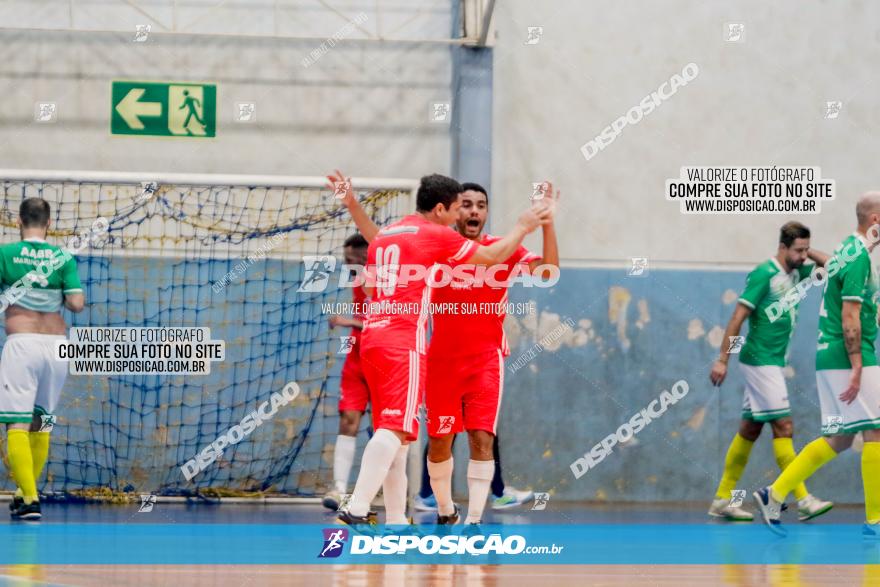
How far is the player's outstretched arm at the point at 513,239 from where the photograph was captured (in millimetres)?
6148

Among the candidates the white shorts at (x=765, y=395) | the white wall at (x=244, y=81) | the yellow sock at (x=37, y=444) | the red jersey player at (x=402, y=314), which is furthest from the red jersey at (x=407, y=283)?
the white wall at (x=244, y=81)

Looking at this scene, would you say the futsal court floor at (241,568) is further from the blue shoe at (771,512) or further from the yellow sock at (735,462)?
the yellow sock at (735,462)

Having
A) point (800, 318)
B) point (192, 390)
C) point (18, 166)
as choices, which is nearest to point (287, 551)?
point (192, 390)

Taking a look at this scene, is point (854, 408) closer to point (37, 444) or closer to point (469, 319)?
point (469, 319)

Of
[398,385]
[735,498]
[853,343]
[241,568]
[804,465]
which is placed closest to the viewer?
[241,568]

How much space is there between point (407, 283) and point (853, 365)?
3.16 meters

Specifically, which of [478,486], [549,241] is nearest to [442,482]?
[478,486]

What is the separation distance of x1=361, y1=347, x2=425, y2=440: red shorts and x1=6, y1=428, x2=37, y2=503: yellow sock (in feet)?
10.3

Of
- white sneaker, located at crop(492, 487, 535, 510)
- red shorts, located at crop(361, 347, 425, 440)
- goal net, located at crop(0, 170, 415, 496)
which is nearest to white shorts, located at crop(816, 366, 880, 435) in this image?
white sneaker, located at crop(492, 487, 535, 510)

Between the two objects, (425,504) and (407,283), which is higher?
(407,283)

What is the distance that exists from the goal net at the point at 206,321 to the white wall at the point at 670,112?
1902 mm

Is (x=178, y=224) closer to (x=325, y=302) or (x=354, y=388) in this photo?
(x=325, y=302)

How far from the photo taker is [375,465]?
20.2 feet

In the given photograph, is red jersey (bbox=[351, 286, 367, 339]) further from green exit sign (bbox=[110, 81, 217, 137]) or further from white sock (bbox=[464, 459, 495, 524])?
green exit sign (bbox=[110, 81, 217, 137])
